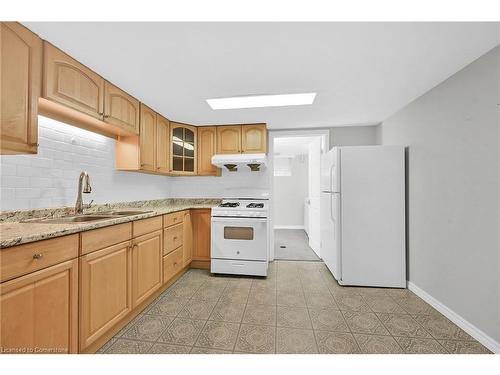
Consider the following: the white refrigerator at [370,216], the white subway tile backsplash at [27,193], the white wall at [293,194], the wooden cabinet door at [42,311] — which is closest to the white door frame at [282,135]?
the white refrigerator at [370,216]

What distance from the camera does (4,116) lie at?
1.21 metres

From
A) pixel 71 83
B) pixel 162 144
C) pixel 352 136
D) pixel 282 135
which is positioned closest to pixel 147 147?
pixel 162 144

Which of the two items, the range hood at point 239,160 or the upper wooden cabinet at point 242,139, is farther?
the upper wooden cabinet at point 242,139

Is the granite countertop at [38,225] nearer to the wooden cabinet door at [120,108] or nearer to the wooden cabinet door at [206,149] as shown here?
the wooden cabinet door at [120,108]

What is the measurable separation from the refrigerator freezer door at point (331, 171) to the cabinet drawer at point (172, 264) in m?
2.10

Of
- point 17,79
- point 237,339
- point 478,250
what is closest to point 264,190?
point 237,339

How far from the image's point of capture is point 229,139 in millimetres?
3346

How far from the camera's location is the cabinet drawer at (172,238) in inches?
93.7

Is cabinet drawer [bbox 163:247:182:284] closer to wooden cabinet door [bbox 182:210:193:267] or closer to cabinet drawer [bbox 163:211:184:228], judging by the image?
wooden cabinet door [bbox 182:210:193:267]

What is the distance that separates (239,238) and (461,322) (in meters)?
2.19

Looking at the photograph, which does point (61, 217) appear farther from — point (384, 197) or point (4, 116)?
point (384, 197)

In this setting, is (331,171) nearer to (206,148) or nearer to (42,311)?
(206,148)

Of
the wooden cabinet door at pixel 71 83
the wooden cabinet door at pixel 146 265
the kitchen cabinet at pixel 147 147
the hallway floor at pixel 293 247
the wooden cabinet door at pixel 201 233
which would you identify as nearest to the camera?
the wooden cabinet door at pixel 71 83
